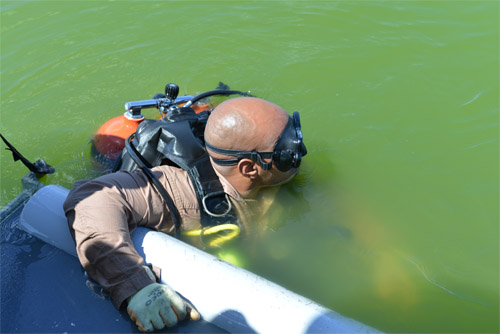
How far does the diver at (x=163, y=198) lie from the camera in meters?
1.80

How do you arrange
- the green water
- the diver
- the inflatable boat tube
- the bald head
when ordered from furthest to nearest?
the green water → the bald head → the diver → the inflatable boat tube

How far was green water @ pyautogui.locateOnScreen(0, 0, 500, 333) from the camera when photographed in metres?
2.55

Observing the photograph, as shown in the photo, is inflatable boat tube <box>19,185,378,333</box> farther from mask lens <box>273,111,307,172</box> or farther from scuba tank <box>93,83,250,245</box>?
mask lens <box>273,111,307,172</box>

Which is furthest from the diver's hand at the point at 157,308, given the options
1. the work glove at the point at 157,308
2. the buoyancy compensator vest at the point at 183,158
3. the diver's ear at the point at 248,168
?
the diver's ear at the point at 248,168

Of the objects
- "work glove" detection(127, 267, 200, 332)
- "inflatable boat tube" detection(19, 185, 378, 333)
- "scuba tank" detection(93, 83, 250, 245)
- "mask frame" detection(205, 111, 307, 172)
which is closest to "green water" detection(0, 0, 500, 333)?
"scuba tank" detection(93, 83, 250, 245)

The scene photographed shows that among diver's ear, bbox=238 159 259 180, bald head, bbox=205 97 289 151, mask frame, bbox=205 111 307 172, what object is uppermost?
bald head, bbox=205 97 289 151

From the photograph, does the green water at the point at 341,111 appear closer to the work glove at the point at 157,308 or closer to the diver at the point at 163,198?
the diver at the point at 163,198

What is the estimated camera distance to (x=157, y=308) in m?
1.73

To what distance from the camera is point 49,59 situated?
5.10m

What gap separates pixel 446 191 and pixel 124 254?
2231 millimetres

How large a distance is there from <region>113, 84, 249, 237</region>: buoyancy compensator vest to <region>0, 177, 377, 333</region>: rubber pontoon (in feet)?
1.04

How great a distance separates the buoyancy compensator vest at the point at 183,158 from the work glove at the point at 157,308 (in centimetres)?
53

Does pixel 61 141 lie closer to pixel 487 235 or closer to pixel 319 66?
pixel 319 66

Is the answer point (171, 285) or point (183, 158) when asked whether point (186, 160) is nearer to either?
point (183, 158)
